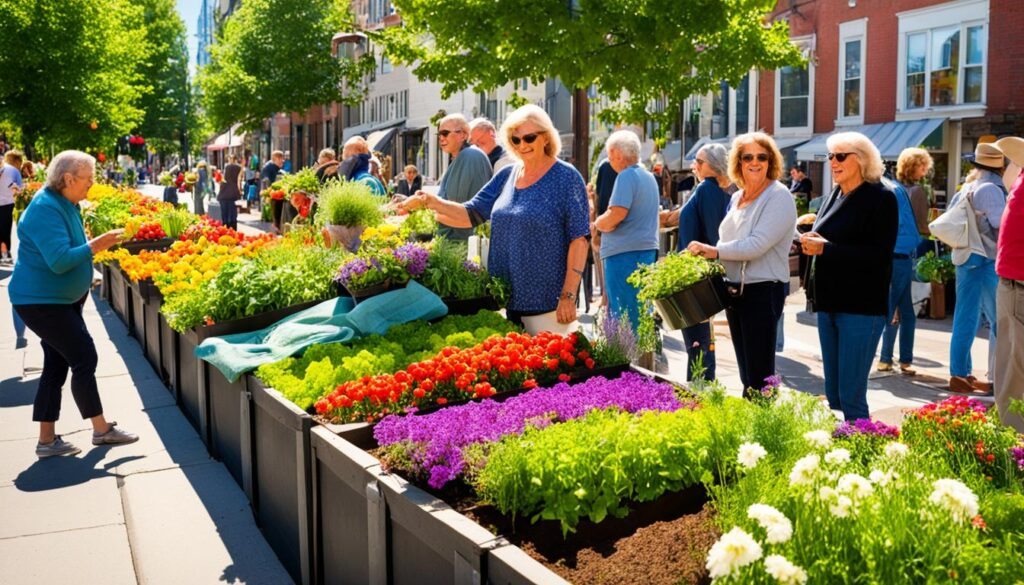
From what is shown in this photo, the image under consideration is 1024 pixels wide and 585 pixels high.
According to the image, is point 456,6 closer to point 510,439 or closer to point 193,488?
point 193,488

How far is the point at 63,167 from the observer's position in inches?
256

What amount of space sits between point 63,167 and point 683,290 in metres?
3.81

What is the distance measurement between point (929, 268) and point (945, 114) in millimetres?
10772

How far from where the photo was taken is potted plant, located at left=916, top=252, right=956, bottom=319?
40.9ft

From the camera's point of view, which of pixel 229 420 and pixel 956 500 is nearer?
pixel 956 500

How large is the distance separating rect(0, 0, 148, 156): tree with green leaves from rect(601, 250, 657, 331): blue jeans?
2858 cm

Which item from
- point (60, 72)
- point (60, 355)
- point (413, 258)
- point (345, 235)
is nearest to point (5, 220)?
point (60, 355)

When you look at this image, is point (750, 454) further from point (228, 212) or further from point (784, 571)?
point (228, 212)

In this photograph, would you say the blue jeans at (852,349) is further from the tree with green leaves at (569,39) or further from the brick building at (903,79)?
the brick building at (903,79)

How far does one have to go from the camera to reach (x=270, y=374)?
5.28 m

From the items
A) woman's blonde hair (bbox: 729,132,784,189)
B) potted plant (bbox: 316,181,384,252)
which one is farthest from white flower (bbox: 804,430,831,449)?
potted plant (bbox: 316,181,384,252)

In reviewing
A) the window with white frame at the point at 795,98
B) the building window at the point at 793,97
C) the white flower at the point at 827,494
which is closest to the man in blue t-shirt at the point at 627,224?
the white flower at the point at 827,494

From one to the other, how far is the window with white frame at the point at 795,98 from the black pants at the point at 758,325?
2193 cm

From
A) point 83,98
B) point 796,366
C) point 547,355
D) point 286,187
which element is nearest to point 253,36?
point 83,98
